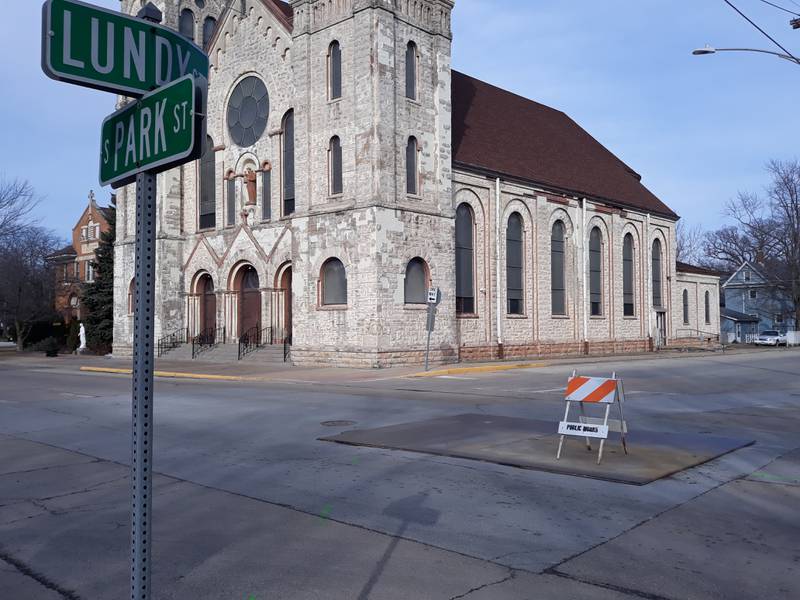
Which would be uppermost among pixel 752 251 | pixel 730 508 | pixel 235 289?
pixel 752 251

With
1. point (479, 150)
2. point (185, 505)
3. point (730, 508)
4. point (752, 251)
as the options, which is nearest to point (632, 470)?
point (730, 508)

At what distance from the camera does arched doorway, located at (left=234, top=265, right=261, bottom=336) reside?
34.7m

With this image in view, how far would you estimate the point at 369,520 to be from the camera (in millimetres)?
6461

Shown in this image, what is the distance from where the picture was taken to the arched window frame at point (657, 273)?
4581 cm

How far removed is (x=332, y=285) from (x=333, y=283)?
9 centimetres

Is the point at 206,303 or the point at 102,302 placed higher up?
the point at 102,302

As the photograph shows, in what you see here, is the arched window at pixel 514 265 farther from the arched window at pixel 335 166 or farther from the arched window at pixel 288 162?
the arched window at pixel 288 162

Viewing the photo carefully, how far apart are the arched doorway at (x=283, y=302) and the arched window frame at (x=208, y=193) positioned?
218 inches

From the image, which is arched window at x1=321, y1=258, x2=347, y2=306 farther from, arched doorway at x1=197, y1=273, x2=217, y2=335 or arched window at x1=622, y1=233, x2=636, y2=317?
arched window at x1=622, y1=233, x2=636, y2=317

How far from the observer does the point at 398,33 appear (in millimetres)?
28406

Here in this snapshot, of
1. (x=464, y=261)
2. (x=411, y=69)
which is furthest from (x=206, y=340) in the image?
(x=411, y=69)

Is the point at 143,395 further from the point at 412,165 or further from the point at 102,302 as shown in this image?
the point at 102,302

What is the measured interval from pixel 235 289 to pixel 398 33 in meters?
14.1

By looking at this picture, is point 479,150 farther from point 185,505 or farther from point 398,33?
point 185,505
